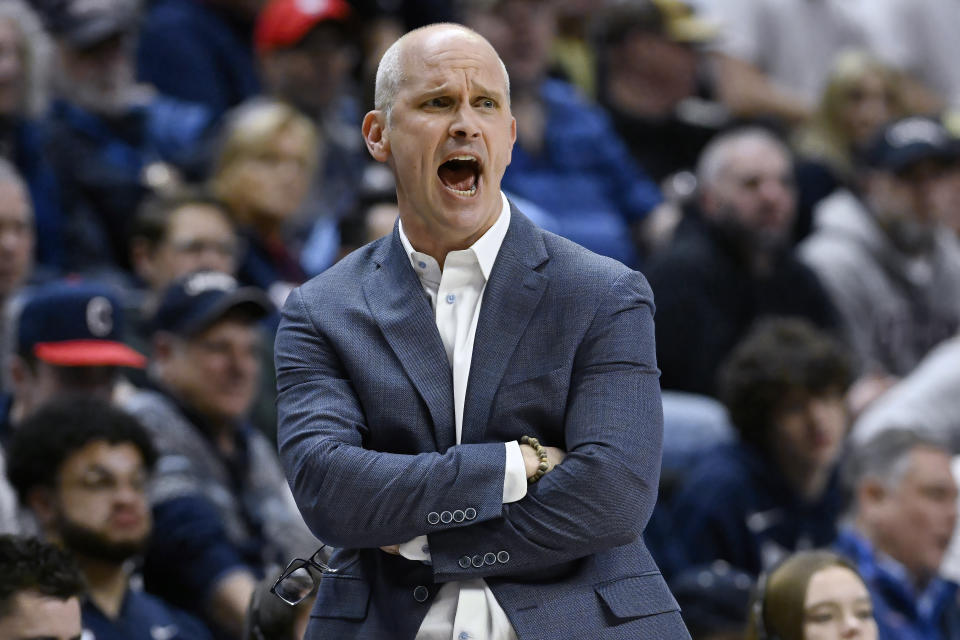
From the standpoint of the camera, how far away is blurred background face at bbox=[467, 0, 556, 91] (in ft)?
27.7

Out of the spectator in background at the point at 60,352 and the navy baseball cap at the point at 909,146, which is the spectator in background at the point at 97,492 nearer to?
the spectator in background at the point at 60,352

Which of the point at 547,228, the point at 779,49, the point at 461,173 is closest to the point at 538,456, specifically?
the point at 461,173

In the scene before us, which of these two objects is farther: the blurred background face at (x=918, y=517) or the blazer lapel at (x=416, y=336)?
the blurred background face at (x=918, y=517)

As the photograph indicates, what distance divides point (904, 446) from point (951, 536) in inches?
13.8

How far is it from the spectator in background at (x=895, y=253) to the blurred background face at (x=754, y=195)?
26.1 inches

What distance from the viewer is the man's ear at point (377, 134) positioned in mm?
2740

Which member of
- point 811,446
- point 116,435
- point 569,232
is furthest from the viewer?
point 569,232

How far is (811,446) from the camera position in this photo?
593 centimetres

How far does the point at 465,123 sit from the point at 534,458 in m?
0.55

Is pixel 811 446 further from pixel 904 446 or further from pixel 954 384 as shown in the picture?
pixel 954 384

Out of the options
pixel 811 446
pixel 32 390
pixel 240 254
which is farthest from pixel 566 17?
pixel 32 390

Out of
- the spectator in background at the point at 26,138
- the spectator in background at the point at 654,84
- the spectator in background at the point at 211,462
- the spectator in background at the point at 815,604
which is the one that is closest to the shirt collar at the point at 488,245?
the spectator in background at the point at 815,604

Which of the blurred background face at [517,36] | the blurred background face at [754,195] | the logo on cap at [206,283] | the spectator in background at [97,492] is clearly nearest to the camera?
the spectator in background at [97,492]

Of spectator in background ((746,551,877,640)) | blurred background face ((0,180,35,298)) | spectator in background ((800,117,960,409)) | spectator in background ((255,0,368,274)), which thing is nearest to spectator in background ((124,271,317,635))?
blurred background face ((0,180,35,298))
